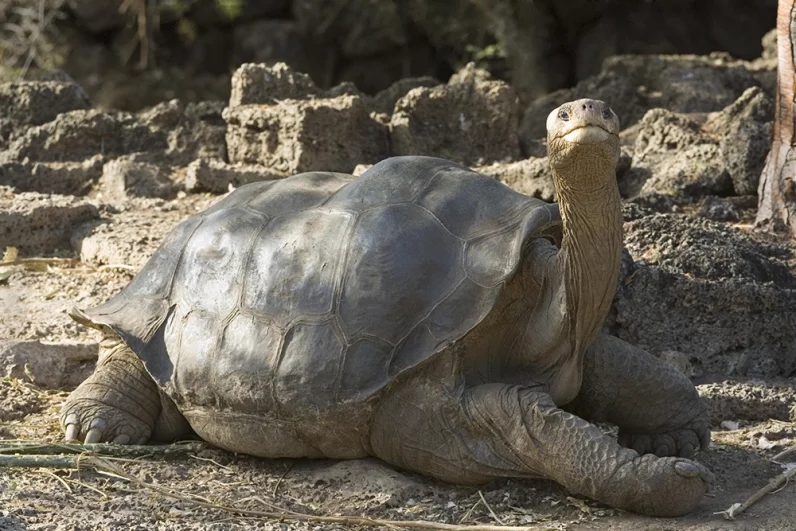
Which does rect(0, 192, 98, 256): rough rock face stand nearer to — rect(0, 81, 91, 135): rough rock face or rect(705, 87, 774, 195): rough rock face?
rect(0, 81, 91, 135): rough rock face

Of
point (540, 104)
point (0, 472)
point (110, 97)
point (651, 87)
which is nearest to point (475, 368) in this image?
point (0, 472)

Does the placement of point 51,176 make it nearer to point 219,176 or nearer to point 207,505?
point 219,176

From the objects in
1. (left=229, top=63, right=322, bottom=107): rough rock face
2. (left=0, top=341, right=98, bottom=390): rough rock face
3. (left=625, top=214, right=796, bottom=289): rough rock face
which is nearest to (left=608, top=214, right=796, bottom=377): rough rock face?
(left=625, top=214, right=796, bottom=289): rough rock face

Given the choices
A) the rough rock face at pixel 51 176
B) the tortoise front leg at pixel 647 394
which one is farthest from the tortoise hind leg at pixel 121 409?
the rough rock face at pixel 51 176

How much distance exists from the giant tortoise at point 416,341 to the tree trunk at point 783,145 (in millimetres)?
1725

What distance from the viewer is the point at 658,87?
730 cm

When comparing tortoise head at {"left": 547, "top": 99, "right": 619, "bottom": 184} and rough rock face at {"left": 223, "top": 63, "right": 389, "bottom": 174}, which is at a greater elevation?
rough rock face at {"left": 223, "top": 63, "right": 389, "bottom": 174}

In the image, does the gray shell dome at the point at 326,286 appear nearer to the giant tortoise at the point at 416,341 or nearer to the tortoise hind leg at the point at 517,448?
the giant tortoise at the point at 416,341

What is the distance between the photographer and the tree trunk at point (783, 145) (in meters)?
5.02

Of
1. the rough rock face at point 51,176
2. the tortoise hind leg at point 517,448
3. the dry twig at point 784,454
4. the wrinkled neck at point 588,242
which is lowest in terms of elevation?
the dry twig at point 784,454

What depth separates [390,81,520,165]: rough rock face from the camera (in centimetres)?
633

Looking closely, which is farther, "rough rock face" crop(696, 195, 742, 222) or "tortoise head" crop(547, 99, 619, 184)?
"rough rock face" crop(696, 195, 742, 222)

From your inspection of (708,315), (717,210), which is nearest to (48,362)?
(708,315)

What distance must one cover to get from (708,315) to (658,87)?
330cm
